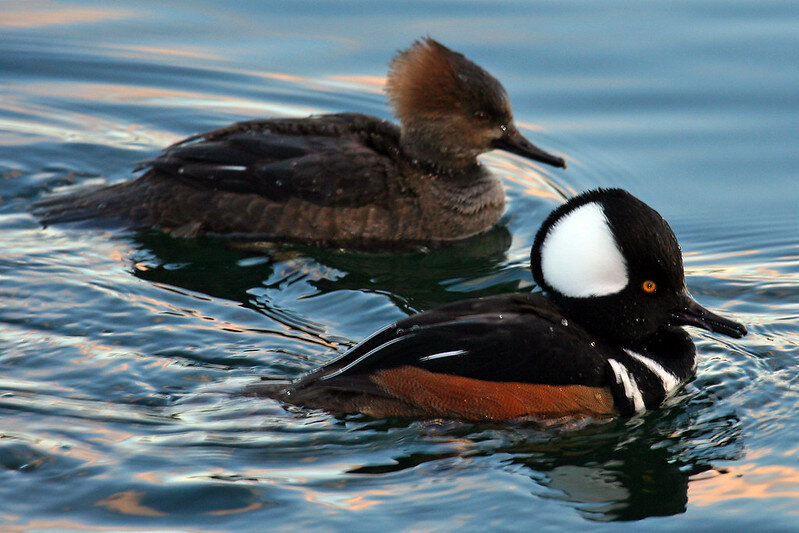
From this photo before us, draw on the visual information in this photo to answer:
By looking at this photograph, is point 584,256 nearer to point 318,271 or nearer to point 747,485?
point 747,485

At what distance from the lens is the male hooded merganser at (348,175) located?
29.8ft

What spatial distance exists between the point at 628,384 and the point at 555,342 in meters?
0.53

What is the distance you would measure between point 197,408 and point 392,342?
116 centimetres

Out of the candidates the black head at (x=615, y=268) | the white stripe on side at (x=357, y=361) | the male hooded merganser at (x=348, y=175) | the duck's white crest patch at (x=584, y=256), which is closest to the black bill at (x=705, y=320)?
the black head at (x=615, y=268)

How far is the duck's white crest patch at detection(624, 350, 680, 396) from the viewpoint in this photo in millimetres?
6637

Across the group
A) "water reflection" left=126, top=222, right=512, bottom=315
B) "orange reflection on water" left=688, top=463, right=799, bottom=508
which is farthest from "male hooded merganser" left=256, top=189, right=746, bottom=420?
"water reflection" left=126, top=222, right=512, bottom=315

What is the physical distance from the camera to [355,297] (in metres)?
8.29

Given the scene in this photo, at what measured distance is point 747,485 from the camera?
5984 millimetres

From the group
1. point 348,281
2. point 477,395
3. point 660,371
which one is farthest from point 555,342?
point 348,281

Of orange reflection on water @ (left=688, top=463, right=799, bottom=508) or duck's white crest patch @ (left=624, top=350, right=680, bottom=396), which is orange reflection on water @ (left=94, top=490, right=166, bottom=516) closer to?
orange reflection on water @ (left=688, top=463, right=799, bottom=508)

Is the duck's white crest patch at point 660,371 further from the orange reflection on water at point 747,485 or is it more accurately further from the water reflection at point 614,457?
the orange reflection on water at point 747,485

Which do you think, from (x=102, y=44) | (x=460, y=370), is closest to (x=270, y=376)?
(x=460, y=370)

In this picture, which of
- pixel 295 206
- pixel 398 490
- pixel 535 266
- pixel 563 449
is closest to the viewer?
pixel 398 490

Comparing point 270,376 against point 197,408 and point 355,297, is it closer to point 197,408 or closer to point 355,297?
point 197,408
